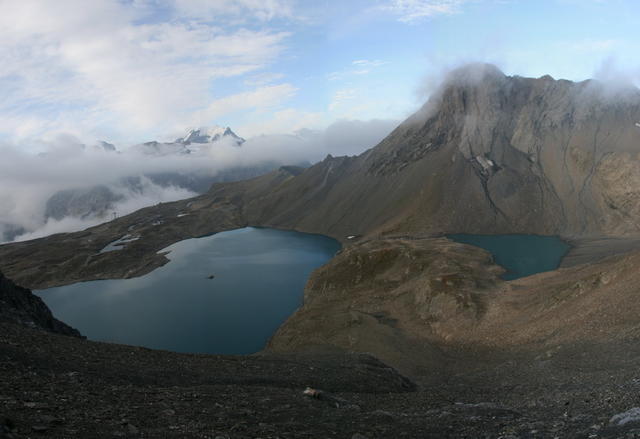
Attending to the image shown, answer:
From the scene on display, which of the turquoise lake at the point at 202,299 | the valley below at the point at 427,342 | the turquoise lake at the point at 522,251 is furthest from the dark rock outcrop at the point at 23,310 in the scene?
the turquoise lake at the point at 522,251

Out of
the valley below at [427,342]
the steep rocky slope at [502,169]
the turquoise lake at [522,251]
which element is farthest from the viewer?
the steep rocky slope at [502,169]

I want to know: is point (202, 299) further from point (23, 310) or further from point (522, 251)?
point (522, 251)

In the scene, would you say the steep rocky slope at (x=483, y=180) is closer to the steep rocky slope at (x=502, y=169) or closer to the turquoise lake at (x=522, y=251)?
the steep rocky slope at (x=502, y=169)

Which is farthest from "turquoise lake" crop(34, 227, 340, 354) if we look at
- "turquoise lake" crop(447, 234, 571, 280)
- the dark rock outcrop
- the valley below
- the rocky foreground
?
"turquoise lake" crop(447, 234, 571, 280)

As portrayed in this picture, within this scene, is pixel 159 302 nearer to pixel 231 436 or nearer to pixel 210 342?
pixel 210 342

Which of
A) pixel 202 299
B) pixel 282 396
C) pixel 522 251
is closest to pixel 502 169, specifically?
pixel 522 251

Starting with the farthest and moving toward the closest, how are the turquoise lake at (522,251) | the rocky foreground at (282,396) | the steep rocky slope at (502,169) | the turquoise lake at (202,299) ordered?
1. the steep rocky slope at (502,169)
2. the turquoise lake at (522,251)
3. the turquoise lake at (202,299)
4. the rocky foreground at (282,396)
